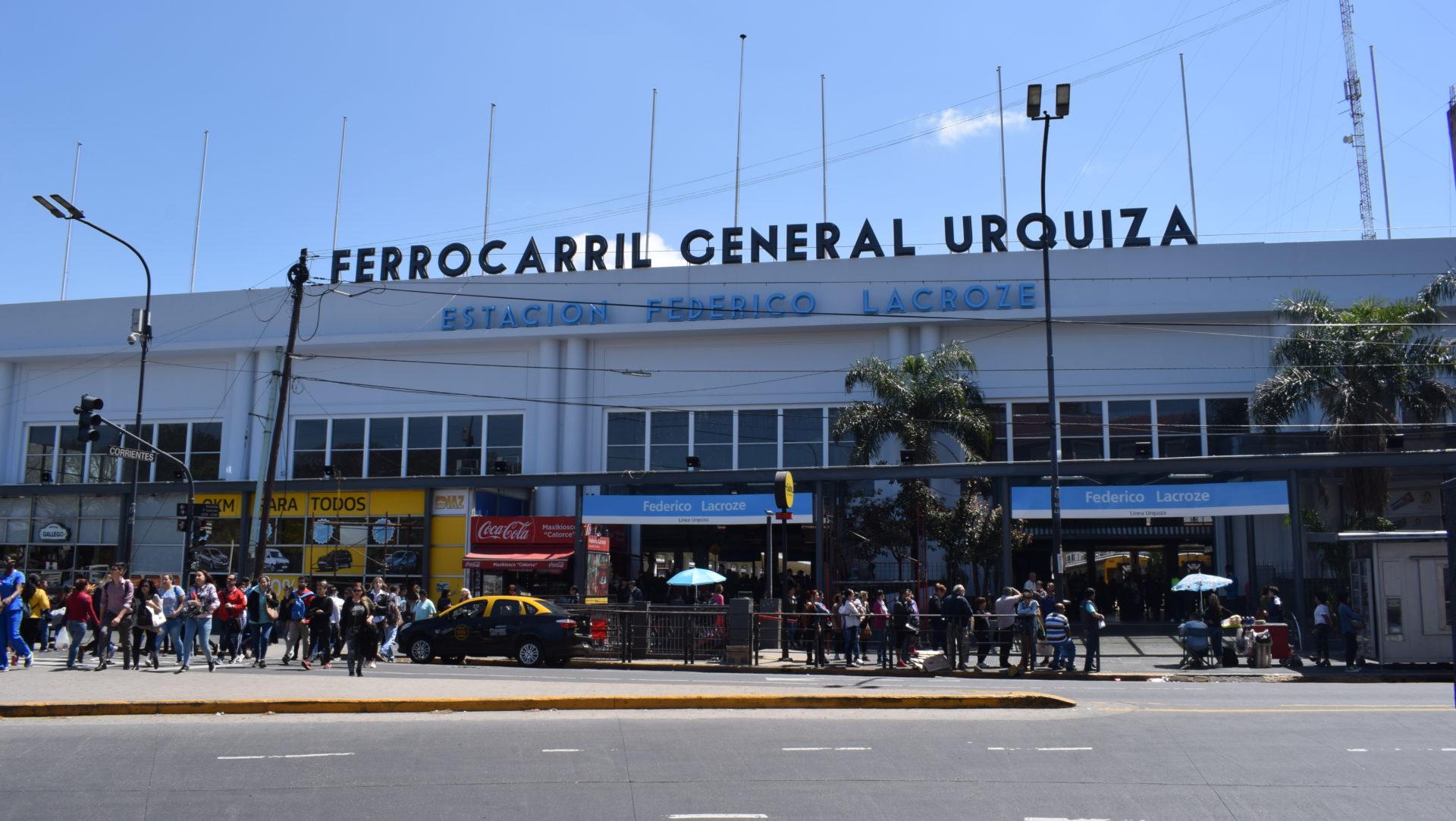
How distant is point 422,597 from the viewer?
85.8ft

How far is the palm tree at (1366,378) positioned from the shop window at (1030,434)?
6378 mm

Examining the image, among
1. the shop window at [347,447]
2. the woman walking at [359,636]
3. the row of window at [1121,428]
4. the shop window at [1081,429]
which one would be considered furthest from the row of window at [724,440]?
the woman walking at [359,636]

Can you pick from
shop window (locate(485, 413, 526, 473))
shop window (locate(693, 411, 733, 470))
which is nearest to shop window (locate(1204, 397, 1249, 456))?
shop window (locate(693, 411, 733, 470))

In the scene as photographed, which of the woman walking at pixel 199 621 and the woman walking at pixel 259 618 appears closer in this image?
the woman walking at pixel 199 621

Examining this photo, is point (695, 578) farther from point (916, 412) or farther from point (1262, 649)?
Result: point (1262, 649)

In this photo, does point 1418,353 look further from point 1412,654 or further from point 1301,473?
point 1412,654

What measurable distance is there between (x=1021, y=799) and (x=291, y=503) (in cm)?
3263

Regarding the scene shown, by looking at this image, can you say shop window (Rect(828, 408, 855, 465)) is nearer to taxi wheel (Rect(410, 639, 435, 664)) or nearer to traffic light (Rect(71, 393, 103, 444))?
taxi wheel (Rect(410, 639, 435, 664))

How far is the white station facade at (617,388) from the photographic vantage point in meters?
35.5

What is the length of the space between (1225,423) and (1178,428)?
4.48 feet

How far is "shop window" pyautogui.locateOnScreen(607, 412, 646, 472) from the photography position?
127ft

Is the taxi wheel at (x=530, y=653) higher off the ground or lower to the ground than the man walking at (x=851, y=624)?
lower

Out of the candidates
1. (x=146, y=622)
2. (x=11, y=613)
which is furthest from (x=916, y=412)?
(x=11, y=613)

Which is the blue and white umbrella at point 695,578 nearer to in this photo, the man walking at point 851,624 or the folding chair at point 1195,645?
the man walking at point 851,624
